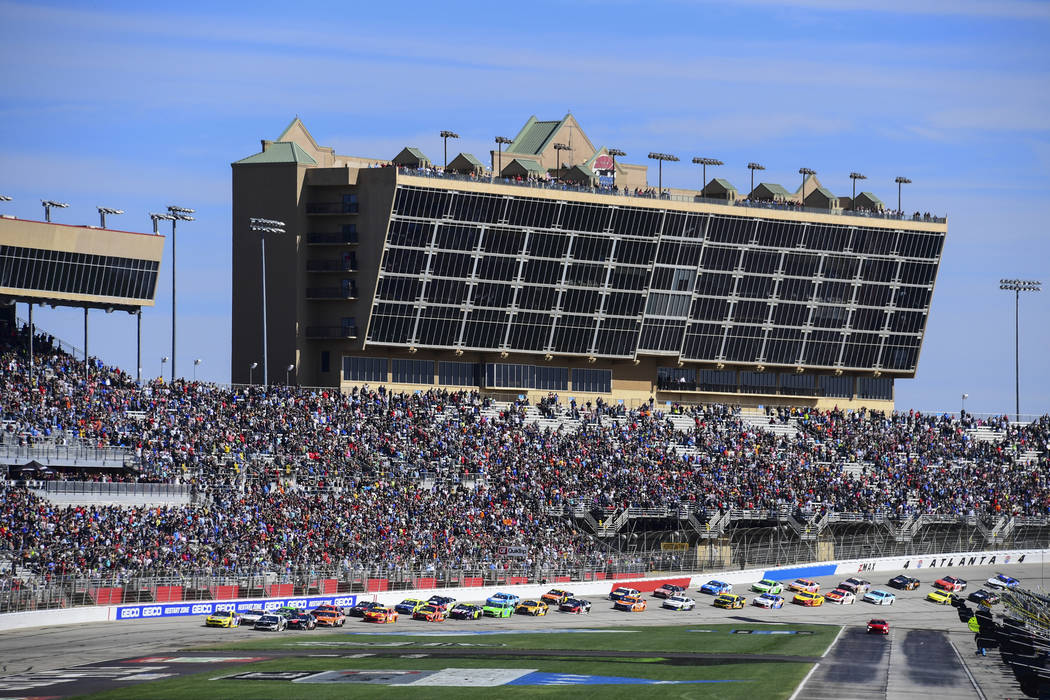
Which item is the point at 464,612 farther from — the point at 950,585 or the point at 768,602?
the point at 950,585

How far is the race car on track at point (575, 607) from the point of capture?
321ft

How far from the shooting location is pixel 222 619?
3356 inches

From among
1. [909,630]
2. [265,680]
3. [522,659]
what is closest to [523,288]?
[909,630]

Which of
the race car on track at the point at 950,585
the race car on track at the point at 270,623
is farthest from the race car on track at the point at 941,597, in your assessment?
the race car on track at the point at 270,623

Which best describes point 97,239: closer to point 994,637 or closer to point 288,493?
point 288,493

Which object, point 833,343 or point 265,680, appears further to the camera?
point 833,343

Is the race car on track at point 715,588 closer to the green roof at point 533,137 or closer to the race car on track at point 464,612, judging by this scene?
the race car on track at point 464,612

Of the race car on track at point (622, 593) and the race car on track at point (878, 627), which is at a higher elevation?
the race car on track at point (878, 627)

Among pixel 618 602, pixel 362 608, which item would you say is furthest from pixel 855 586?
pixel 362 608

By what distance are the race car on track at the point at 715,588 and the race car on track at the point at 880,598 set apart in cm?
888

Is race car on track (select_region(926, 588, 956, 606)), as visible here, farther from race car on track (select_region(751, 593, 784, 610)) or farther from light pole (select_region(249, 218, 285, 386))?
light pole (select_region(249, 218, 285, 386))

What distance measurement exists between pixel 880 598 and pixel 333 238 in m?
48.9

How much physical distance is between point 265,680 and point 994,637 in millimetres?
34129

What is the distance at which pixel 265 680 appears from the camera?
6875cm
